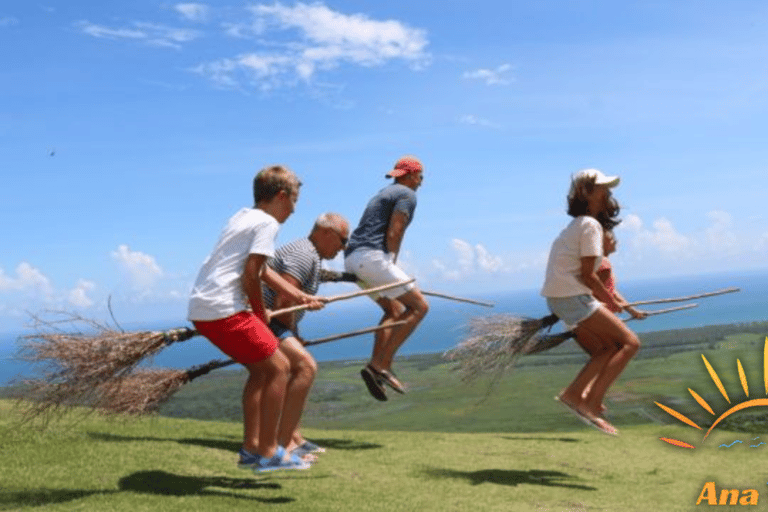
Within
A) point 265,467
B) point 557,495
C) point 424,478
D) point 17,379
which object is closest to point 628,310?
point 557,495

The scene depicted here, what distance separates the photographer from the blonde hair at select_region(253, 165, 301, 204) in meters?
6.03

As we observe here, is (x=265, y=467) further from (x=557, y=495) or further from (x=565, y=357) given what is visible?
(x=565, y=357)

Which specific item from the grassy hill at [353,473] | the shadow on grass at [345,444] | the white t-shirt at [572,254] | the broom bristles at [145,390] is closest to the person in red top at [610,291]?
the white t-shirt at [572,254]

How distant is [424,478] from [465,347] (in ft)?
5.71

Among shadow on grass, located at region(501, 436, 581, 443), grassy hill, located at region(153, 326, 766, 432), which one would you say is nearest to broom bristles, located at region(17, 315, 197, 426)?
shadow on grass, located at region(501, 436, 581, 443)

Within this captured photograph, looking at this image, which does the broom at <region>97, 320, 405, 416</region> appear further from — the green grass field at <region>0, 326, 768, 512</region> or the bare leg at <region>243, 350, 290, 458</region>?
the bare leg at <region>243, 350, 290, 458</region>

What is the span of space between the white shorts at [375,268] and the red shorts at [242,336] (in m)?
2.91

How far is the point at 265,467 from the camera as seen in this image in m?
6.10

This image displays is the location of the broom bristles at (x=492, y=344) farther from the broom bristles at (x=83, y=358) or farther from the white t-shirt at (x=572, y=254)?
the broom bristles at (x=83, y=358)

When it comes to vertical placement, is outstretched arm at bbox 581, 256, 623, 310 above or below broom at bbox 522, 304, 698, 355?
above

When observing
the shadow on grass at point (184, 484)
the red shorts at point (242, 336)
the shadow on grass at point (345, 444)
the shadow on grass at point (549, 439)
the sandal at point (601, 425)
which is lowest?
the shadow on grass at point (549, 439)

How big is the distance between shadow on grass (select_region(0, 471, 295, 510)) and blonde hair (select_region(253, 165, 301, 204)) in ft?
7.71

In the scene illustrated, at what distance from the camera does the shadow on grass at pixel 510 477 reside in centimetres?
795

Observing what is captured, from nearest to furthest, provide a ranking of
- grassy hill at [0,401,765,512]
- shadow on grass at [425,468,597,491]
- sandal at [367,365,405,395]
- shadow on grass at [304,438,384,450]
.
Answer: grassy hill at [0,401,765,512], shadow on grass at [425,468,597,491], sandal at [367,365,405,395], shadow on grass at [304,438,384,450]
